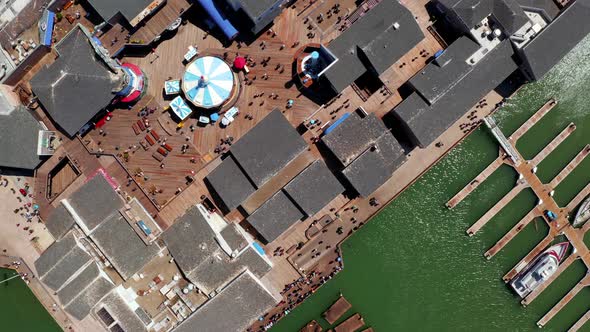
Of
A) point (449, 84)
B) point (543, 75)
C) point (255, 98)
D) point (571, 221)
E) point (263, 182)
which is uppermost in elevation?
point (255, 98)

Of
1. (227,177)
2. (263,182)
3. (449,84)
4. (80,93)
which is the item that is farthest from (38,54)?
(449,84)

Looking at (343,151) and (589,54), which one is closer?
(343,151)

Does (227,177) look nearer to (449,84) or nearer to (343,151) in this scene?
(343,151)

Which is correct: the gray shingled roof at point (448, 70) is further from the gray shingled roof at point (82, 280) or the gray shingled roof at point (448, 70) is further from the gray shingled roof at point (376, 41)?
the gray shingled roof at point (82, 280)

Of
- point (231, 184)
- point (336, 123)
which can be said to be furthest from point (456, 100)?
point (231, 184)

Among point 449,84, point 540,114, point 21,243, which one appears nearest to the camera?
point 449,84

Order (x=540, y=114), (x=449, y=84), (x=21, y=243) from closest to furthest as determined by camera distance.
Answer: (x=449, y=84) < (x=540, y=114) < (x=21, y=243)

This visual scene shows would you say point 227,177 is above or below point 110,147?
below
